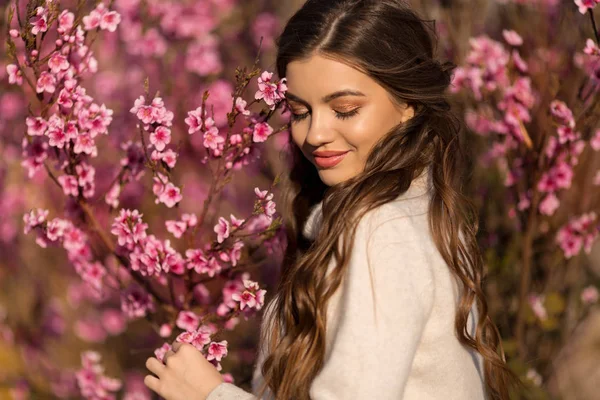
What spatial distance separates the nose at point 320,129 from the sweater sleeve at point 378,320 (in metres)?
0.31

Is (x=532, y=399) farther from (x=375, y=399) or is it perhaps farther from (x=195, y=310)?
(x=375, y=399)

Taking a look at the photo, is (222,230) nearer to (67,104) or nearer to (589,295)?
(67,104)

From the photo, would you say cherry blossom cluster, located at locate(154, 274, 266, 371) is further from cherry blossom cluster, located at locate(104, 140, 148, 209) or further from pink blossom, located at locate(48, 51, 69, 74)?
pink blossom, located at locate(48, 51, 69, 74)

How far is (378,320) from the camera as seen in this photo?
182 cm

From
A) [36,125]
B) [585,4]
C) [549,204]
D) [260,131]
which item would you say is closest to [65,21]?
[36,125]

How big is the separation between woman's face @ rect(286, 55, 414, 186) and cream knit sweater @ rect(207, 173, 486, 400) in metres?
0.19

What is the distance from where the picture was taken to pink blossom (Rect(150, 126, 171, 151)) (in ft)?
7.80

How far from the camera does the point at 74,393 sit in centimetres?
418

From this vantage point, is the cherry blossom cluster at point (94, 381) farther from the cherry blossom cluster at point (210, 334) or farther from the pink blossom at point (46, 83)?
the pink blossom at point (46, 83)

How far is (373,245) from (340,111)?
412 mm

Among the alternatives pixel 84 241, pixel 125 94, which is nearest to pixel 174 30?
pixel 125 94

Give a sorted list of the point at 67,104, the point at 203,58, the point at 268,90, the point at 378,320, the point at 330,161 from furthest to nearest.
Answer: the point at 203,58
the point at 67,104
the point at 268,90
the point at 330,161
the point at 378,320

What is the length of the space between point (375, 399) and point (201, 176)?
9.45ft

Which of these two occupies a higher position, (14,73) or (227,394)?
(14,73)
